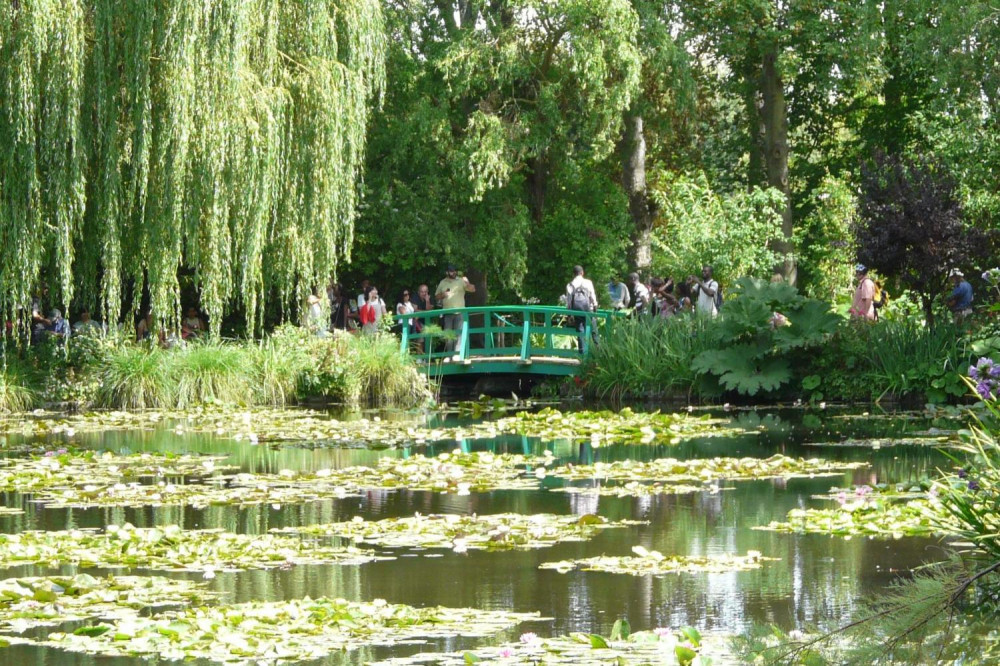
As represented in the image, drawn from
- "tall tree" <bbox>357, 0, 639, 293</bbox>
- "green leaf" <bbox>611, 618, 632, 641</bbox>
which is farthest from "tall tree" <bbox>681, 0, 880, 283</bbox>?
"green leaf" <bbox>611, 618, 632, 641</bbox>

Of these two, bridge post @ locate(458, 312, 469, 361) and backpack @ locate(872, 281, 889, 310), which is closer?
backpack @ locate(872, 281, 889, 310)

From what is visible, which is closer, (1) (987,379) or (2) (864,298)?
(1) (987,379)

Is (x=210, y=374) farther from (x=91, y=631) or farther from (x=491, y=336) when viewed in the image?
(x=91, y=631)

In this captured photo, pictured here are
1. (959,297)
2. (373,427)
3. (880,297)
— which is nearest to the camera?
(373,427)

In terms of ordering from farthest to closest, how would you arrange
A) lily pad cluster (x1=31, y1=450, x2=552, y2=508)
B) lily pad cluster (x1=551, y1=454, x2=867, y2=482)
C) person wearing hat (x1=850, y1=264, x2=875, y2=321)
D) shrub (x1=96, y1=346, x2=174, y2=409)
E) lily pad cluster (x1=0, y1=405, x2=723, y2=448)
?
person wearing hat (x1=850, y1=264, x2=875, y2=321) < shrub (x1=96, y1=346, x2=174, y2=409) < lily pad cluster (x1=0, y1=405, x2=723, y2=448) < lily pad cluster (x1=551, y1=454, x2=867, y2=482) < lily pad cluster (x1=31, y1=450, x2=552, y2=508)

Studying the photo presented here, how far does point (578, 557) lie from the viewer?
23.0 feet

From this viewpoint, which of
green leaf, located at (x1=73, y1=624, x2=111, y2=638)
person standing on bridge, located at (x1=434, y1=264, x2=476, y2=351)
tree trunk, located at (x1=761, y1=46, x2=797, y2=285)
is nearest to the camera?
green leaf, located at (x1=73, y1=624, x2=111, y2=638)

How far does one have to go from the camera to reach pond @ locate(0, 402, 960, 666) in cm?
566

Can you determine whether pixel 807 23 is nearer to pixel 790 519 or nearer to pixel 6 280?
pixel 6 280

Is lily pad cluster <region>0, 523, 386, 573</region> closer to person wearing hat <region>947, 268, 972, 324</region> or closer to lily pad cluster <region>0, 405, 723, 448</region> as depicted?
lily pad cluster <region>0, 405, 723, 448</region>

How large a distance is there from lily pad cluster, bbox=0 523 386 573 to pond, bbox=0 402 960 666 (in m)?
0.11

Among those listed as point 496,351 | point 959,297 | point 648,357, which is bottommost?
point 648,357

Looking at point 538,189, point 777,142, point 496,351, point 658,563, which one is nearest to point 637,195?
point 538,189

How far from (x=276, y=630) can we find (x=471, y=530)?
251cm
